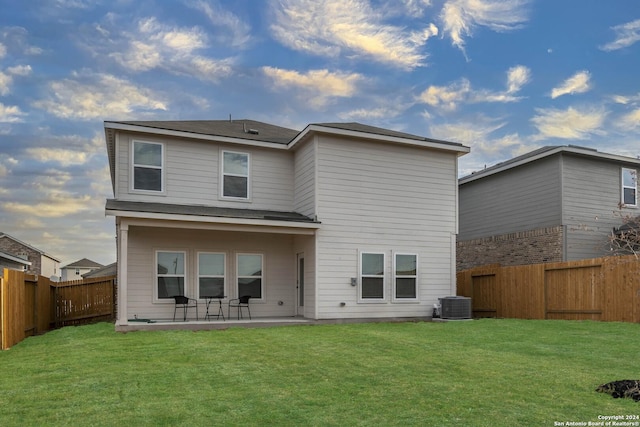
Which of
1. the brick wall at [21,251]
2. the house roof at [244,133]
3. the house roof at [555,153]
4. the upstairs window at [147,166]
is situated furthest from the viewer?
the brick wall at [21,251]

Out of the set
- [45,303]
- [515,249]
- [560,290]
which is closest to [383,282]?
[560,290]

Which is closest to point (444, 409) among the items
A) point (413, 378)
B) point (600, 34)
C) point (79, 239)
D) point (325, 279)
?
point (413, 378)

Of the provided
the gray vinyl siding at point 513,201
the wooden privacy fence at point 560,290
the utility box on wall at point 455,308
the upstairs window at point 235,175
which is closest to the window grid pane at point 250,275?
the upstairs window at point 235,175

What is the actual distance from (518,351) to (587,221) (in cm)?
1168

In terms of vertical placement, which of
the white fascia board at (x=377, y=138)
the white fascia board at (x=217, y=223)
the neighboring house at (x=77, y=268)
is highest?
the white fascia board at (x=377, y=138)

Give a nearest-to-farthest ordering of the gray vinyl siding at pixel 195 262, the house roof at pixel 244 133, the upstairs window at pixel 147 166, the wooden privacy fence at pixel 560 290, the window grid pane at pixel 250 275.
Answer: the wooden privacy fence at pixel 560 290 → the gray vinyl siding at pixel 195 262 → the house roof at pixel 244 133 → the upstairs window at pixel 147 166 → the window grid pane at pixel 250 275

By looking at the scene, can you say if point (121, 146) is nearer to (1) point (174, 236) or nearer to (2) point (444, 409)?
Answer: (1) point (174, 236)

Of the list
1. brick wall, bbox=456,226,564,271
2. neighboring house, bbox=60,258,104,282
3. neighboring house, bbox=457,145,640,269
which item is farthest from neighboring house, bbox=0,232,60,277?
neighboring house, bbox=457,145,640,269

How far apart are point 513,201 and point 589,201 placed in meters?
2.69

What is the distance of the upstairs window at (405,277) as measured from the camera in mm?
15242

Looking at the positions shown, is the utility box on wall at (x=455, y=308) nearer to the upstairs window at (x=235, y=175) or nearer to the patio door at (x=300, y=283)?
the patio door at (x=300, y=283)

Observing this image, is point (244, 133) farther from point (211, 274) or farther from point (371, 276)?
point (371, 276)

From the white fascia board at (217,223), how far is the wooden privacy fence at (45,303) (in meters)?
2.70

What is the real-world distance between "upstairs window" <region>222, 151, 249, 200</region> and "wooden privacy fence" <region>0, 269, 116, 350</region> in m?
5.00
